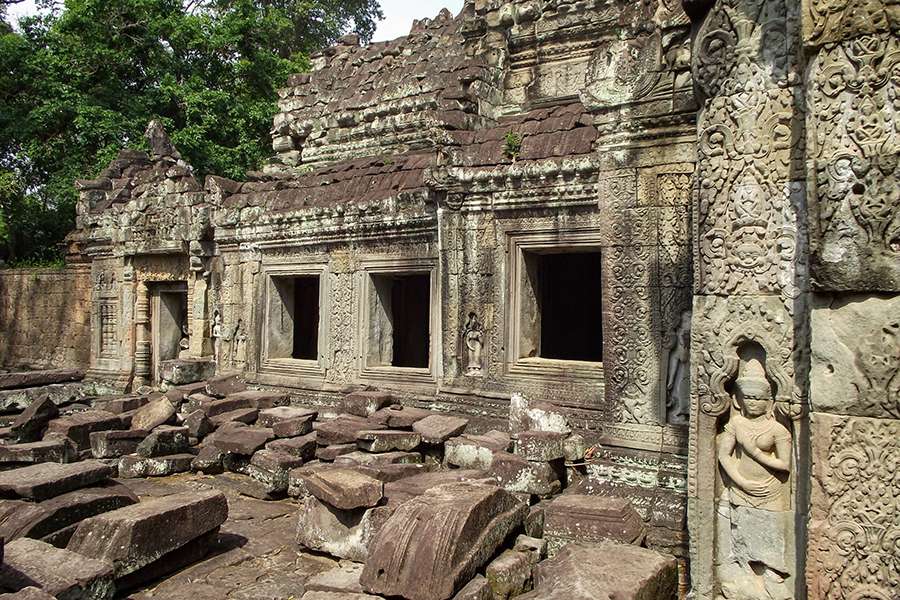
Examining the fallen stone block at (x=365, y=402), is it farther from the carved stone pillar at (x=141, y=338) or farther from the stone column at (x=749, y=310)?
the carved stone pillar at (x=141, y=338)

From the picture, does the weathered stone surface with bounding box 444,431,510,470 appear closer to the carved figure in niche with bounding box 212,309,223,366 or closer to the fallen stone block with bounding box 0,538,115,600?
the fallen stone block with bounding box 0,538,115,600

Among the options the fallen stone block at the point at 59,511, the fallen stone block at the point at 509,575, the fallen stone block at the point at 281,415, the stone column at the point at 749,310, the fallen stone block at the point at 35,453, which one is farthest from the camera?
the fallen stone block at the point at 281,415

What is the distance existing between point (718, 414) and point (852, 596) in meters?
0.94

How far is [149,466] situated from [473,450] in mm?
3600

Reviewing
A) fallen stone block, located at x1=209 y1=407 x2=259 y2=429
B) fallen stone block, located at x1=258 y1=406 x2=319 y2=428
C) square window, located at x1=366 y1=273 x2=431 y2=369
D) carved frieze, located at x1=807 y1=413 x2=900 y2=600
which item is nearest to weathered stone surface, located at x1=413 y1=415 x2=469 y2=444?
fallen stone block, located at x1=258 y1=406 x2=319 y2=428

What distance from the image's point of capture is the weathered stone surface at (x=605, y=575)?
342 cm

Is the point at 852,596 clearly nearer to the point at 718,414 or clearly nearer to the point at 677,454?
the point at 718,414

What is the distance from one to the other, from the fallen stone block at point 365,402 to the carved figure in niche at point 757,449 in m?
5.11

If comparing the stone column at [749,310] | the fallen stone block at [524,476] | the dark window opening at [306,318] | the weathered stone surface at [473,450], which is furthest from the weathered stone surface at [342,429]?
the dark window opening at [306,318]

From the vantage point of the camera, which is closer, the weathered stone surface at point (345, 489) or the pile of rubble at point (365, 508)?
the pile of rubble at point (365, 508)

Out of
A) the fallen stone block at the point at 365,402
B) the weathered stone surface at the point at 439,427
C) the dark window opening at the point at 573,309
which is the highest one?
the dark window opening at the point at 573,309

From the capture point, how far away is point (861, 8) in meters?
2.95

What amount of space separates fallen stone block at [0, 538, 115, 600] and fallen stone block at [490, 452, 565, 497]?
2.90 m

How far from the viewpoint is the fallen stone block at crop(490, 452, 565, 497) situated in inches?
222
